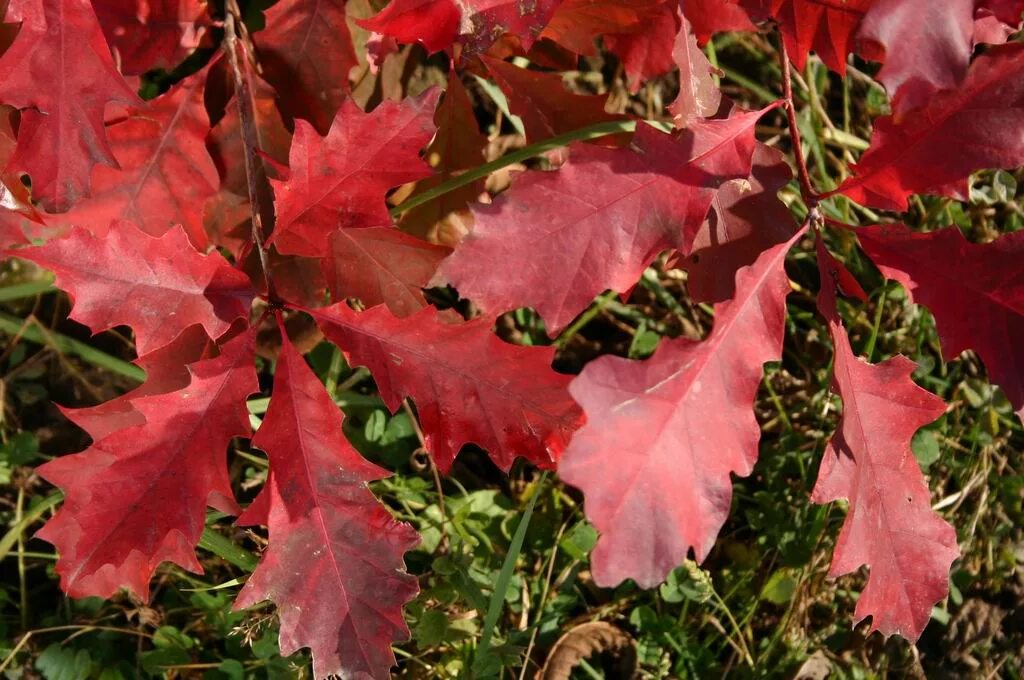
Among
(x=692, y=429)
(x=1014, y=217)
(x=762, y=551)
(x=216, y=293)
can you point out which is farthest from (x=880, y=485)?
(x=1014, y=217)

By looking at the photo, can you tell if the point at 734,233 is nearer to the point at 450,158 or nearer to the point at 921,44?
the point at 921,44

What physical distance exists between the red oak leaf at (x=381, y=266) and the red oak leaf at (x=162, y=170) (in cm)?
28

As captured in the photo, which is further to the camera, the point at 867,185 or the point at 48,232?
the point at 48,232

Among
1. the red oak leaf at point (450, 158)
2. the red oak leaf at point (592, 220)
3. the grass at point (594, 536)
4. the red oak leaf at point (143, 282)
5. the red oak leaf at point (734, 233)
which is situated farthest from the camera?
the grass at point (594, 536)

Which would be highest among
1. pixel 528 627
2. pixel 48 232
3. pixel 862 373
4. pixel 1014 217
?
pixel 48 232

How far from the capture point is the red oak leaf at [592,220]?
103 centimetres

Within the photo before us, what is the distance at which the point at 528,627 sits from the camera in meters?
1.69

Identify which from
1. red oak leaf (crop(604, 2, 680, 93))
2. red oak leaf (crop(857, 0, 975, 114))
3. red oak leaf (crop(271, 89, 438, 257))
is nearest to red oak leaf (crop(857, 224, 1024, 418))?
red oak leaf (crop(857, 0, 975, 114))

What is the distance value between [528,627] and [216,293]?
0.87m

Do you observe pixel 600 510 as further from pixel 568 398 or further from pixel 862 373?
pixel 862 373

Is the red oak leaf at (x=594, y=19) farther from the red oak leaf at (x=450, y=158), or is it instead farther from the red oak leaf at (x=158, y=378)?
the red oak leaf at (x=158, y=378)

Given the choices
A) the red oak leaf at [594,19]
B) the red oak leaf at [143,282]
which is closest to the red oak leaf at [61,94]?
the red oak leaf at [143,282]

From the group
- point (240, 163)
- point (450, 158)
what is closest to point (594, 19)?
point (450, 158)

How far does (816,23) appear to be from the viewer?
119cm
